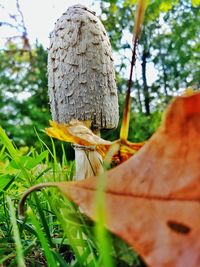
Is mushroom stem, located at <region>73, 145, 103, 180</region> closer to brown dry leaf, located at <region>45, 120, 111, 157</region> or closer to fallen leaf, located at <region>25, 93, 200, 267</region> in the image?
brown dry leaf, located at <region>45, 120, 111, 157</region>

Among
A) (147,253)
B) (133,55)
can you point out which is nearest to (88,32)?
(133,55)

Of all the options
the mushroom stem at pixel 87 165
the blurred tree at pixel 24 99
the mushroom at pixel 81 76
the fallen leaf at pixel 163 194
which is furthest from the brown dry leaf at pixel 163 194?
the blurred tree at pixel 24 99

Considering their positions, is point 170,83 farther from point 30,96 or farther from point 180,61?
point 30,96

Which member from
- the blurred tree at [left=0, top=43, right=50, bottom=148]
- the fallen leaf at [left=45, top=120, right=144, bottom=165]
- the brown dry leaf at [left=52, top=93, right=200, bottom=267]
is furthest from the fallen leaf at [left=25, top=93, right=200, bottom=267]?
the blurred tree at [left=0, top=43, right=50, bottom=148]

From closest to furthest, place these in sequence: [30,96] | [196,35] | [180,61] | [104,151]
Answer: [104,151], [30,96], [196,35], [180,61]

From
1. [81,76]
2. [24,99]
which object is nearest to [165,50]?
[24,99]

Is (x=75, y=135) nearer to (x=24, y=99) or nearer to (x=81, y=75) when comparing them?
(x=81, y=75)

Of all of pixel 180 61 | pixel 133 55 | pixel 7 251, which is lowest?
pixel 7 251
